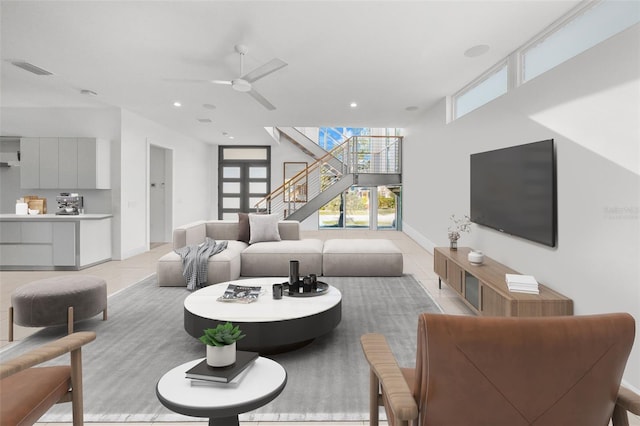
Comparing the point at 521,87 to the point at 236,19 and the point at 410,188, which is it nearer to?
the point at 236,19

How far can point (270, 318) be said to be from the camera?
270cm

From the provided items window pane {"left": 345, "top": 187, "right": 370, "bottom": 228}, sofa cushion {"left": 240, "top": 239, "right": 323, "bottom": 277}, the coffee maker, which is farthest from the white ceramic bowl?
window pane {"left": 345, "top": 187, "right": 370, "bottom": 228}

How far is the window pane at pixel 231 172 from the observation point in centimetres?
1243

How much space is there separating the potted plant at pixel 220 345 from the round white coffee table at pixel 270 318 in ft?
A: 3.46

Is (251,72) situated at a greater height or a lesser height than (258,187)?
greater

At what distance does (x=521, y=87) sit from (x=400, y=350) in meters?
3.00

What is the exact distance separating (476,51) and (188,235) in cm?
460

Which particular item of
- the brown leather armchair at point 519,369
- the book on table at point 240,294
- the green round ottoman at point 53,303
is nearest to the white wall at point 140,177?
the green round ottoman at point 53,303

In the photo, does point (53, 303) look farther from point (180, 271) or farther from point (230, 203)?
point (230, 203)

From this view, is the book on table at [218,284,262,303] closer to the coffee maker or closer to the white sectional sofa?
the white sectional sofa

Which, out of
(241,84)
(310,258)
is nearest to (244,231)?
(310,258)

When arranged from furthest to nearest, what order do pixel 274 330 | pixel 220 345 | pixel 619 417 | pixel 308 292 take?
pixel 308 292 → pixel 274 330 → pixel 220 345 → pixel 619 417

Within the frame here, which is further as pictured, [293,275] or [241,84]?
[241,84]

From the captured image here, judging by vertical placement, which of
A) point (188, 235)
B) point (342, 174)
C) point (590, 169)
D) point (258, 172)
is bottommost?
point (188, 235)
